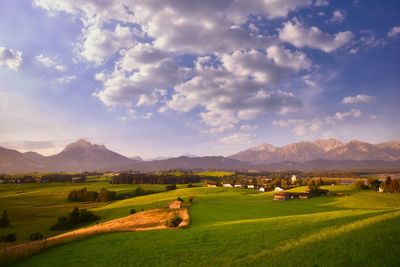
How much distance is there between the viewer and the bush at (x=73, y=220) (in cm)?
8725

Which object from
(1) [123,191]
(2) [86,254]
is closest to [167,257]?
(2) [86,254]

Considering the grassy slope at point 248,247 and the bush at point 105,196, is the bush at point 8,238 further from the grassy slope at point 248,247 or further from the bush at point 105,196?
the bush at point 105,196

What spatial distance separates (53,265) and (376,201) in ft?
333

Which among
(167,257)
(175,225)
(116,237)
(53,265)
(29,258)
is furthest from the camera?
(175,225)

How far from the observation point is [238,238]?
31.6 m

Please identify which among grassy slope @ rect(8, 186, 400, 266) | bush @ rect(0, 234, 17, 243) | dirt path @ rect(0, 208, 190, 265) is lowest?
bush @ rect(0, 234, 17, 243)

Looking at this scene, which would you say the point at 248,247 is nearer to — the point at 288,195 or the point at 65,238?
the point at 65,238

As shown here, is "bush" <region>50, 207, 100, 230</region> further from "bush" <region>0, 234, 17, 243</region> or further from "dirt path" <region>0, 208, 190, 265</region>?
"dirt path" <region>0, 208, 190, 265</region>

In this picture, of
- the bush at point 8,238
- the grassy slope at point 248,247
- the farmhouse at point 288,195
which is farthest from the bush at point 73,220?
the farmhouse at point 288,195

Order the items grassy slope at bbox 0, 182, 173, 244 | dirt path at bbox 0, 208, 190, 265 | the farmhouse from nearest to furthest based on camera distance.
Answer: dirt path at bbox 0, 208, 190, 265, grassy slope at bbox 0, 182, 173, 244, the farmhouse

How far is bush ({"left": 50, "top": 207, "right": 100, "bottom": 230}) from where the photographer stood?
286ft

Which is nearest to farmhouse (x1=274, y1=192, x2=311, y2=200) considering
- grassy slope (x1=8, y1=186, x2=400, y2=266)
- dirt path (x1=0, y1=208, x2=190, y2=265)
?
dirt path (x1=0, y1=208, x2=190, y2=265)

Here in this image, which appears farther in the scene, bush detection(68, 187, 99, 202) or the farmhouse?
bush detection(68, 187, 99, 202)

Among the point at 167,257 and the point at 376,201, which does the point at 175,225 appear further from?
the point at 376,201
